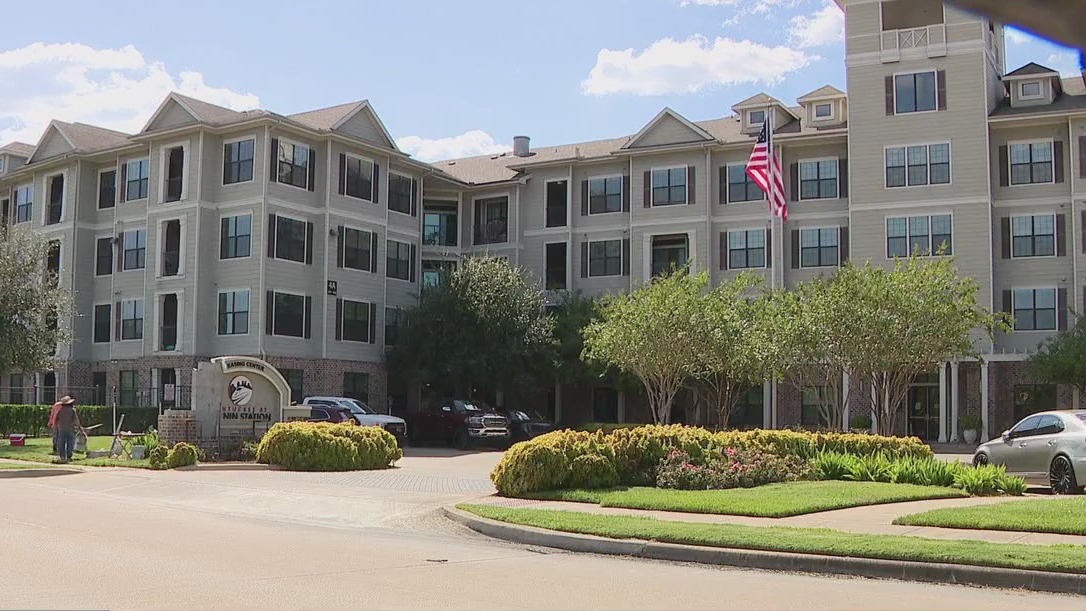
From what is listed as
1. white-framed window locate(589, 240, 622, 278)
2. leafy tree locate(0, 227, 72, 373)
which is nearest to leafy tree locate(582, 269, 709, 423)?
white-framed window locate(589, 240, 622, 278)

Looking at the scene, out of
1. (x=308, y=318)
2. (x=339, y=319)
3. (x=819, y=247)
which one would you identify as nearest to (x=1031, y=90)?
(x=819, y=247)

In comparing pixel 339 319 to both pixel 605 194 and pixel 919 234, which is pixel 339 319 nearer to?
pixel 605 194

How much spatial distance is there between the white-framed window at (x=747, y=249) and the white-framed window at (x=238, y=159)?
1925 centimetres

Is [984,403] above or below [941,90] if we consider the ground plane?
below

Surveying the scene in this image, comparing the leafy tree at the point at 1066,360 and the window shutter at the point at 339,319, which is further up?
the window shutter at the point at 339,319

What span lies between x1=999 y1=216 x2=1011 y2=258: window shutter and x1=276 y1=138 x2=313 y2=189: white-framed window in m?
26.4

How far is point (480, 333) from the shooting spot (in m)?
42.9

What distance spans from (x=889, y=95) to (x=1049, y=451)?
26033 millimetres

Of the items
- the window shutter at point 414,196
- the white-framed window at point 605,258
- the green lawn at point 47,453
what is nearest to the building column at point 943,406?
the white-framed window at point 605,258

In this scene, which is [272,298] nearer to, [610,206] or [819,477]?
[610,206]

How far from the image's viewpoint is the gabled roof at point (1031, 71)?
135 ft

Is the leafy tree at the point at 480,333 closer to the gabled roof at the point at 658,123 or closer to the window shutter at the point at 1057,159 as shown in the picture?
the gabled roof at the point at 658,123

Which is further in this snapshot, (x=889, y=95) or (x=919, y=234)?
(x=889, y=95)

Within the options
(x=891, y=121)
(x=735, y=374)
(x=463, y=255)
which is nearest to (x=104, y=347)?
(x=463, y=255)
